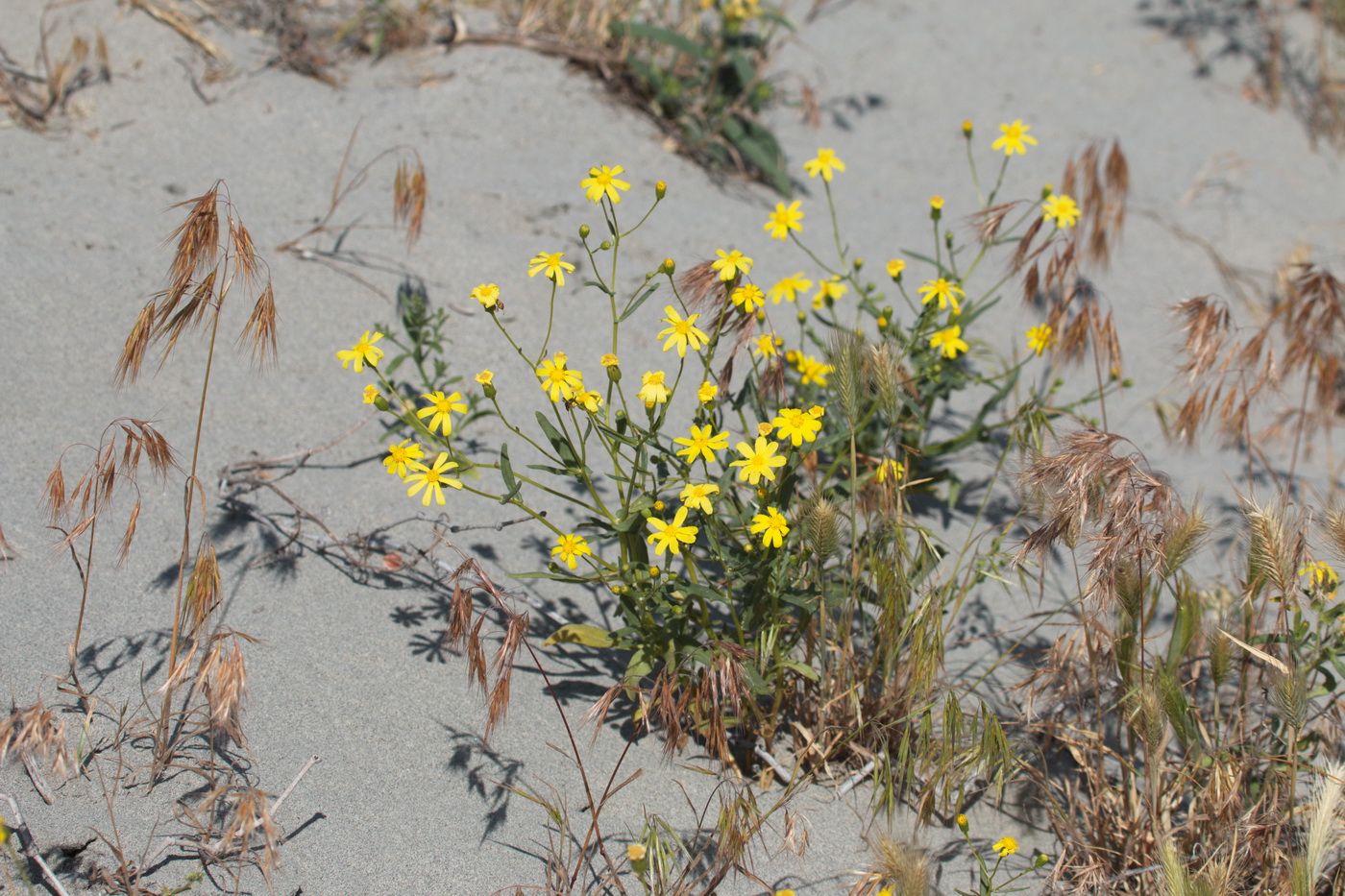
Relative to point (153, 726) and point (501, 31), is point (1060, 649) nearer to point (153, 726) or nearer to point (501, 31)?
point (153, 726)

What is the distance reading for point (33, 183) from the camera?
3.00 m

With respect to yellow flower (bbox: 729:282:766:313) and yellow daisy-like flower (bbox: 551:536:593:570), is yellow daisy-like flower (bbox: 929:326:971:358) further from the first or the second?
yellow daisy-like flower (bbox: 551:536:593:570)

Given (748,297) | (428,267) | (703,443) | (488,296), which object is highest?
(748,297)

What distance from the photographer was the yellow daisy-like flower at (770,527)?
187cm

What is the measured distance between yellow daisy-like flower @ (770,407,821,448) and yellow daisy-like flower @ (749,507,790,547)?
154 millimetres

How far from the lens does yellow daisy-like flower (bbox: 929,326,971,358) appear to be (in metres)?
2.51

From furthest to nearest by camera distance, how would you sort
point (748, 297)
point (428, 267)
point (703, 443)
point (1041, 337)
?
point (428, 267) < point (1041, 337) < point (748, 297) < point (703, 443)

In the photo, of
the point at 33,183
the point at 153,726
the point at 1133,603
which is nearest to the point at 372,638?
the point at 153,726

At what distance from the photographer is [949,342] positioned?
2541 mm

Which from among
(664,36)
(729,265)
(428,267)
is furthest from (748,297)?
(664,36)

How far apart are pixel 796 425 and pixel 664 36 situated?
95.3 inches

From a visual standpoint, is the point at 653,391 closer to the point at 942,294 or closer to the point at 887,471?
the point at 887,471

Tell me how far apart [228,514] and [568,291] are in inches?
52.1

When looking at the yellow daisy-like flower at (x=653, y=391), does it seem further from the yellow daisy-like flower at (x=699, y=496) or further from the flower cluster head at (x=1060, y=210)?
the flower cluster head at (x=1060, y=210)
